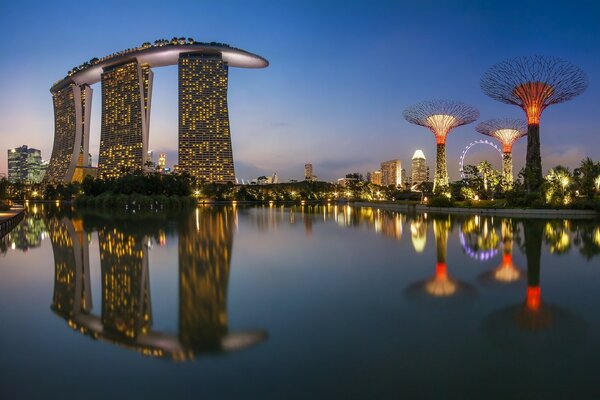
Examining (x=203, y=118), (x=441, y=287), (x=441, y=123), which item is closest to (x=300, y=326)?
(x=441, y=287)

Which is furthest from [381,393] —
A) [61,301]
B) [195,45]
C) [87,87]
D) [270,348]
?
[87,87]

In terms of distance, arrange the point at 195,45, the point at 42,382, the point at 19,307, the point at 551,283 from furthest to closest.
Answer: the point at 195,45
the point at 551,283
the point at 19,307
the point at 42,382

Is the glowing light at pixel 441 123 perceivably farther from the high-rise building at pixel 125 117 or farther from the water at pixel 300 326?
the high-rise building at pixel 125 117

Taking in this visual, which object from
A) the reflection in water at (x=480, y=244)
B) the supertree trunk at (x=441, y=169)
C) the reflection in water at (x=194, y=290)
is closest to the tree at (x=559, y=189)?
the supertree trunk at (x=441, y=169)

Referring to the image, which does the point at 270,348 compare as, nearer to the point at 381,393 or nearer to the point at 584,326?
the point at 381,393

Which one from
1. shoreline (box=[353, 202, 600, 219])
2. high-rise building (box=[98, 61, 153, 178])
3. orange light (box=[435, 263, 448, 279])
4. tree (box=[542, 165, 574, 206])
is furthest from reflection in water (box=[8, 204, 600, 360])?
high-rise building (box=[98, 61, 153, 178])

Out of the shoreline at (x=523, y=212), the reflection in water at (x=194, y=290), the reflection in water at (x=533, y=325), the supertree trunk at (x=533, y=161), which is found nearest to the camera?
the reflection in water at (x=533, y=325)
